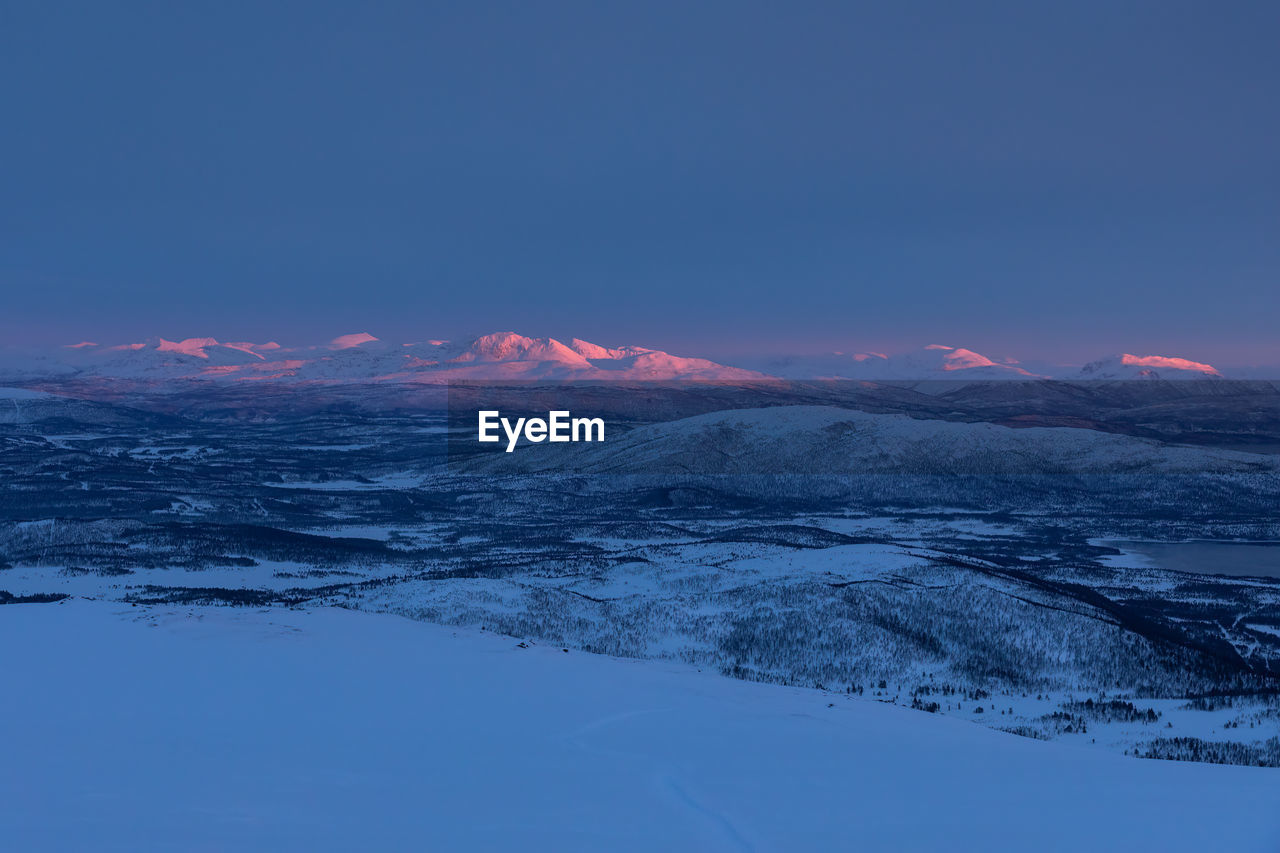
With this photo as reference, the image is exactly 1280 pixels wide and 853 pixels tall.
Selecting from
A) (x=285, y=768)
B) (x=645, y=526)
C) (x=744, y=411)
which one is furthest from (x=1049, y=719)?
(x=744, y=411)

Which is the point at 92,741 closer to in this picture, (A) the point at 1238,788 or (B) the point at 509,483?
(A) the point at 1238,788

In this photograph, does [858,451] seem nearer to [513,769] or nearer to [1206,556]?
[1206,556]

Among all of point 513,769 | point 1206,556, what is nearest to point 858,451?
point 1206,556

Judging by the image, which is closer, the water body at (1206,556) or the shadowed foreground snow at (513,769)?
the shadowed foreground snow at (513,769)

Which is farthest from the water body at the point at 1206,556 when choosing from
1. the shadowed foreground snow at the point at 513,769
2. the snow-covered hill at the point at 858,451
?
the shadowed foreground snow at the point at 513,769

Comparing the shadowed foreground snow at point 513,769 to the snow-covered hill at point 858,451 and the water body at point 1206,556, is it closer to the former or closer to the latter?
the water body at point 1206,556
